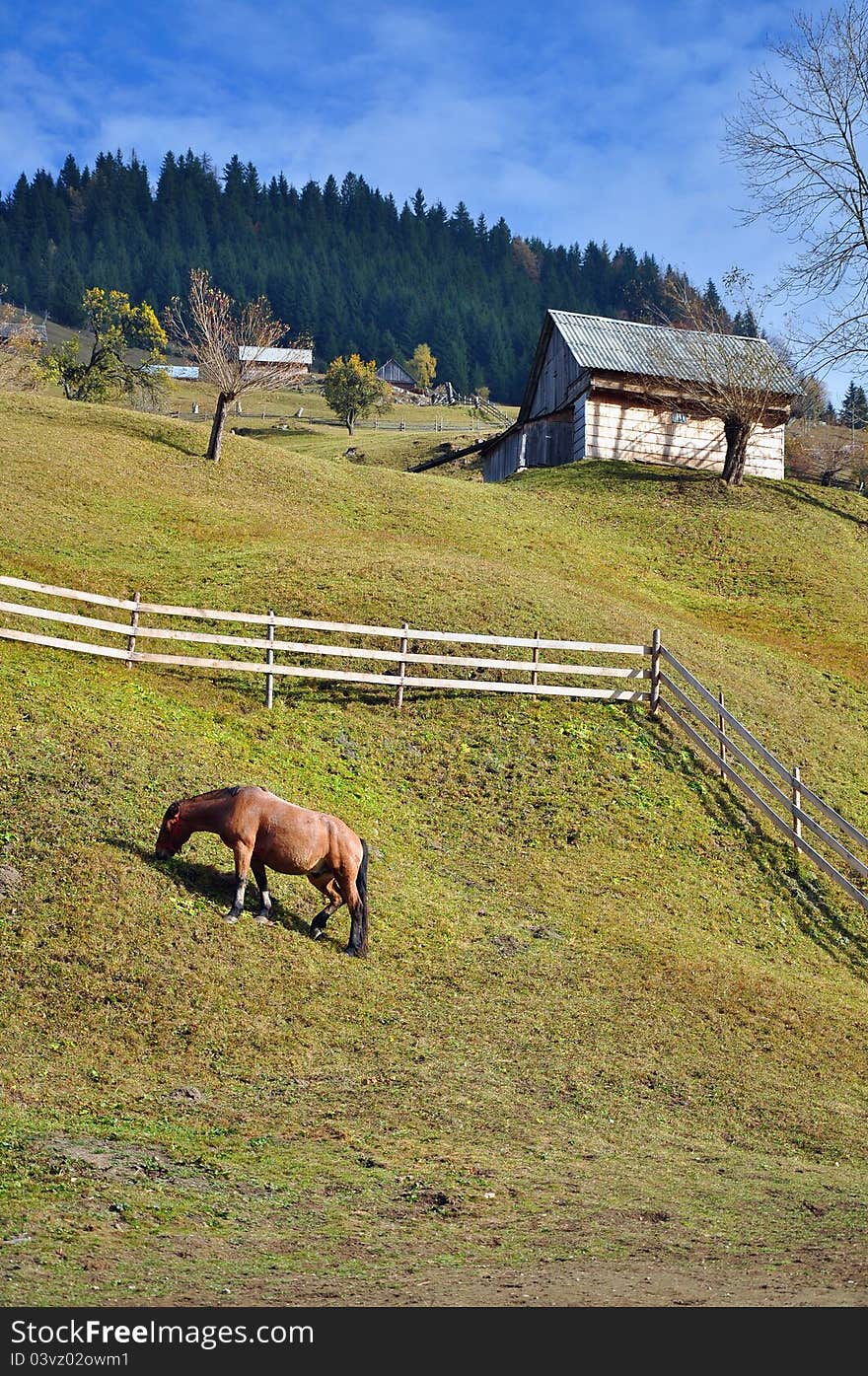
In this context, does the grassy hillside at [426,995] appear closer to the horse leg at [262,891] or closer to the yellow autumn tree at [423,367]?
the horse leg at [262,891]

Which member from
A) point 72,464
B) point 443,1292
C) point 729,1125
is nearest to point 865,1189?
point 729,1125

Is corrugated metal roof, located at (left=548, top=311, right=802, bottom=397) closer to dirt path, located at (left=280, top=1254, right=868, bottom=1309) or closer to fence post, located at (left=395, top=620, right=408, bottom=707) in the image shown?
fence post, located at (left=395, top=620, right=408, bottom=707)

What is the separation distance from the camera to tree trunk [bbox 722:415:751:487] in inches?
2057

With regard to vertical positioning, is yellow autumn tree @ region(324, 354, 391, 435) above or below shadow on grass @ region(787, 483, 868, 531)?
above

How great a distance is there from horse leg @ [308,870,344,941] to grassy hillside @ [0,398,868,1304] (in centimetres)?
25

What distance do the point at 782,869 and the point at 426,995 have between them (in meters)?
8.87

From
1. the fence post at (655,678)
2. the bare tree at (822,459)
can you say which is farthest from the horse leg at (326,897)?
the bare tree at (822,459)

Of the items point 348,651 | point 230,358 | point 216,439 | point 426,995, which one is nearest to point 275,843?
point 426,995

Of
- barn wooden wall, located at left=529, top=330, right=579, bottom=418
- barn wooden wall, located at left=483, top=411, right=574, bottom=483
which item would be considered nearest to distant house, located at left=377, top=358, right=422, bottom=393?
barn wooden wall, located at left=529, top=330, right=579, bottom=418

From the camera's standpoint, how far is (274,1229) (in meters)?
8.38

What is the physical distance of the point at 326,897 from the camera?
15.1 metres

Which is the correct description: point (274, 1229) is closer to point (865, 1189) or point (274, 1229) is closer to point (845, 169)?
point (865, 1189)

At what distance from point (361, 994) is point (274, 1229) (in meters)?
5.63

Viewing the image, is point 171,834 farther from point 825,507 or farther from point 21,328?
point 21,328
